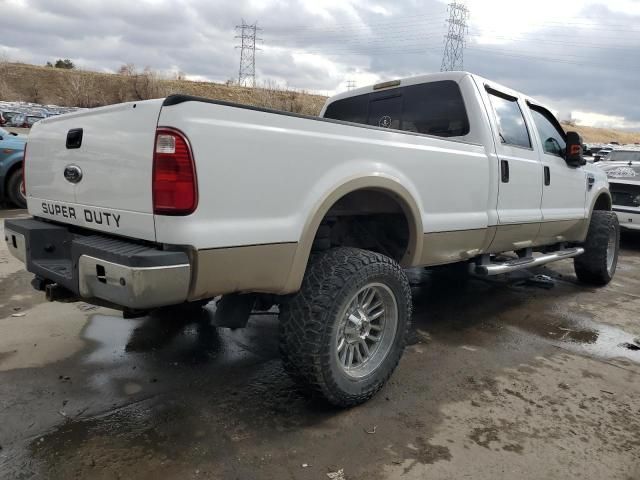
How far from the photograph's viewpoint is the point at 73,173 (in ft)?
8.89

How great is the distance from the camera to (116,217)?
7.98 feet

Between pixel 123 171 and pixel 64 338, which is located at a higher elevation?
pixel 123 171

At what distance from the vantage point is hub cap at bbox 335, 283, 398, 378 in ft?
9.66

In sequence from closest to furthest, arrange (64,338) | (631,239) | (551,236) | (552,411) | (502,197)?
1. (552,411)
2. (64,338)
3. (502,197)
4. (551,236)
5. (631,239)

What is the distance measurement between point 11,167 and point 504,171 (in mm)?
9296

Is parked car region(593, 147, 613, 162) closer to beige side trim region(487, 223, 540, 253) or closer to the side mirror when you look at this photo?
the side mirror

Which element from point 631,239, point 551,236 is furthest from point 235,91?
point 551,236

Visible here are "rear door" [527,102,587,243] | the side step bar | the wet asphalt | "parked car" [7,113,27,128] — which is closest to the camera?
the wet asphalt

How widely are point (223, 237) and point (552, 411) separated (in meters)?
2.19

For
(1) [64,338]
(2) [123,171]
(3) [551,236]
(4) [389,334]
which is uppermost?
(2) [123,171]

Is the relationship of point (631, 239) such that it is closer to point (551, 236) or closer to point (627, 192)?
point (627, 192)

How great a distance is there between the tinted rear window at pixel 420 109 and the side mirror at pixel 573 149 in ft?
5.49

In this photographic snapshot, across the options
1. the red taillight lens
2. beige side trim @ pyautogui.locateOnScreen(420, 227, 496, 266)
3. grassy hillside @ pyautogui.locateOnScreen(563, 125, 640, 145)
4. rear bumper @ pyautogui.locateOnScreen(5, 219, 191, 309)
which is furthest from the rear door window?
grassy hillside @ pyautogui.locateOnScreen(563, 125, 640, 145)

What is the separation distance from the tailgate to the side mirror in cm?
428
